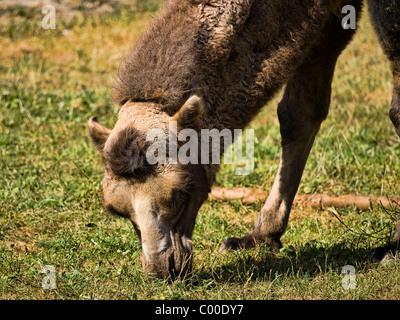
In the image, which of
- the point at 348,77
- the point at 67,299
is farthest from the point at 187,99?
the point at 348,77

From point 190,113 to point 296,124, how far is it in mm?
1933

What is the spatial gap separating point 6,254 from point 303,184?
323 cm

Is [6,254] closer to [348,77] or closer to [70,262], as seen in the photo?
[70,262]

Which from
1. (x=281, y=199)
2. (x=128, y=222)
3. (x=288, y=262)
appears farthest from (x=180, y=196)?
(x=128, y=222)

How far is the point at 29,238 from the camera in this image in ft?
19.0

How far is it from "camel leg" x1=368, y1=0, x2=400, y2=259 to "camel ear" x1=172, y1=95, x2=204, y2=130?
162cm

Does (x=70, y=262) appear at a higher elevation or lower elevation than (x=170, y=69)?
lower

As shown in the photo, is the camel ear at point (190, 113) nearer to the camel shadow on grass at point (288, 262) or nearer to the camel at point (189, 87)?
the camel at point (189, 87)

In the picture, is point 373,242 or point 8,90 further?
point 8,90

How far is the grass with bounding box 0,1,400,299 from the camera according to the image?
4633 mm

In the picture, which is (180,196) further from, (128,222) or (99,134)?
(128,222)

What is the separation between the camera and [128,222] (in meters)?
6.10

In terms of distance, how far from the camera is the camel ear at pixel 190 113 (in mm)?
4176

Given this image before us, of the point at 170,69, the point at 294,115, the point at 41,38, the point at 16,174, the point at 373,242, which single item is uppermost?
the point at 41,38
